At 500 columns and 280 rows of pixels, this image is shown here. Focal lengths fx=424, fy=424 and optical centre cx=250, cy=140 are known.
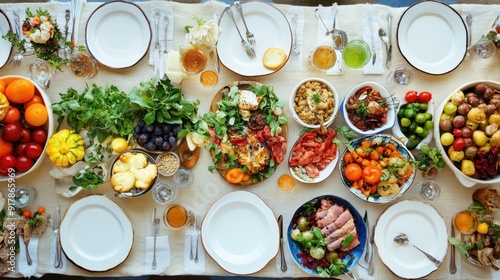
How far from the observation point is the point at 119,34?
2289mm

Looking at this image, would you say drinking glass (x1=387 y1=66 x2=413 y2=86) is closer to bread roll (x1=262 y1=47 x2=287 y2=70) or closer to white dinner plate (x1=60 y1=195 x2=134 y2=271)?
bread roll (x1=262 y1=47 x2=287 y2=70)

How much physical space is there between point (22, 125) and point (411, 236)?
2104mm

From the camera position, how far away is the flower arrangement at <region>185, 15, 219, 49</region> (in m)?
2.14

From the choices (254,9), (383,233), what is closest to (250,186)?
(383,233)

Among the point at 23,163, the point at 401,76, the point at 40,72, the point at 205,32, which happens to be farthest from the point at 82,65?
the point at 401,76

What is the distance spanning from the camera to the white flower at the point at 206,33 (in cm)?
214

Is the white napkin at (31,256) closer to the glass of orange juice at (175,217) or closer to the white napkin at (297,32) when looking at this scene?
the glass of orange juice at (175,217)

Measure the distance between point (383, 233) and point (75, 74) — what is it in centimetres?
185

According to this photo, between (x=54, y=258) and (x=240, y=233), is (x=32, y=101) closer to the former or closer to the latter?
(x=54, y=258)

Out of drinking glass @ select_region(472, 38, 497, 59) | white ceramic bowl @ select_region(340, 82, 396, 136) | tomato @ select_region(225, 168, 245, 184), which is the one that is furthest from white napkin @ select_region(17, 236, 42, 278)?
drinking glass @ select_region(472, 38, 497, 59)

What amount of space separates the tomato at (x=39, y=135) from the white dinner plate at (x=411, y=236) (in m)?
1.78

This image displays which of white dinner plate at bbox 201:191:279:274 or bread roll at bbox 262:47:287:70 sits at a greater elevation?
bread roll at bbox 262:47:287:70

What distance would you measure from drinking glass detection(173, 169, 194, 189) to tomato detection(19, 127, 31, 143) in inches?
30.0

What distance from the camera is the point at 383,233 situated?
7.35 feet
